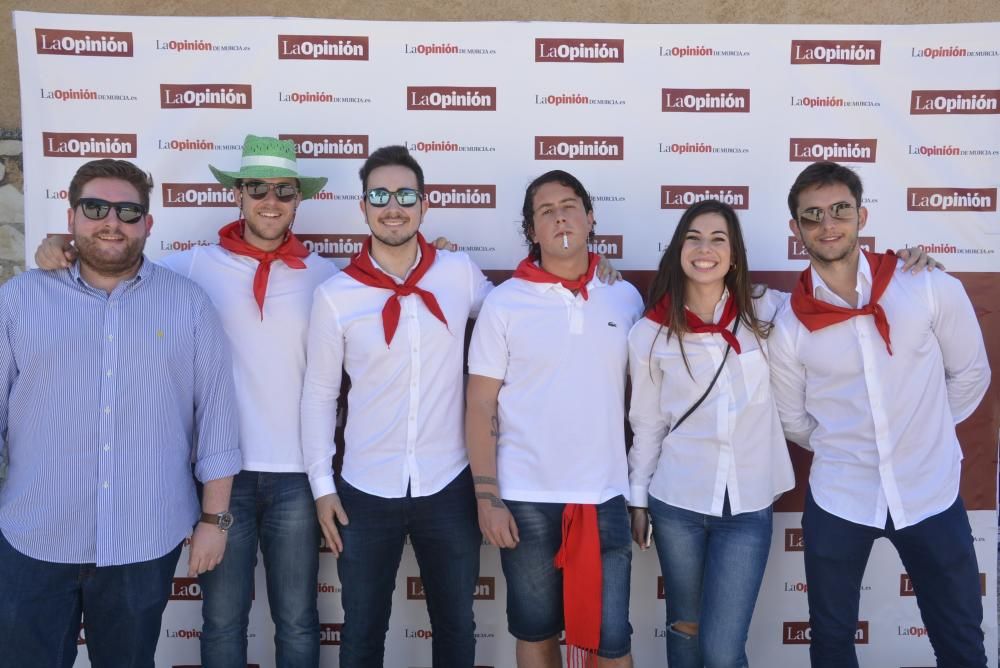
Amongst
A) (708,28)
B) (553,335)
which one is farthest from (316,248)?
(708,28)

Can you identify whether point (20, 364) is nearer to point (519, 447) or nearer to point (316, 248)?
point (316, 248)

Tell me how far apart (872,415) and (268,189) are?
2321 mm

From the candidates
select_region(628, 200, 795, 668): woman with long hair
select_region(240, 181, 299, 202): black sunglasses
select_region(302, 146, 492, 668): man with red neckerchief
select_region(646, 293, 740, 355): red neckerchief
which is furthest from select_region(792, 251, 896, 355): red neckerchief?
select_region(240, 181, 299, 202): black sunglasses

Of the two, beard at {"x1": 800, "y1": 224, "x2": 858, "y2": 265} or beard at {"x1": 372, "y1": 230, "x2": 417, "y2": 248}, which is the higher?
beard at {"x1": 372, "y1": 230, "x2": 417, "y2": 248}

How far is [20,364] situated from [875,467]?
9.20 feet

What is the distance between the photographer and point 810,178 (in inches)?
102

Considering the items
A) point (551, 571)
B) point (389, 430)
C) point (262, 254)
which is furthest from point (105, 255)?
point (551, 571)

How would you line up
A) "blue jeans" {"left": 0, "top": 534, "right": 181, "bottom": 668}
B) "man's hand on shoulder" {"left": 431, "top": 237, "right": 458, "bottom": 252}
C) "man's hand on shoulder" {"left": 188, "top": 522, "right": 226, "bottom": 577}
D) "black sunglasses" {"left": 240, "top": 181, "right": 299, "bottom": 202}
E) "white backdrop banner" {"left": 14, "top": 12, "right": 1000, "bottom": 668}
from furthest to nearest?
"white backdrop banner" {"left": 14, "top": 12, "right": 1000, "bottom": 668}, "man's hand on shoulder" {"left": 431, "top": 237, "right": 458, "bottom": 252}, "black sunglasses" {"left": 240, "top": 181, "right": 299, "bottom": 202}, "man's hand on shoulder" {"left": 188, "top": 522, "right": 226, "bottom": 577}, "blue jeans" {"left": 0, "top": 534, "right": 181, "bottom": 668}

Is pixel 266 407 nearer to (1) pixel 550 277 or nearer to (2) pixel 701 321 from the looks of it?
(1) pixel 550 277

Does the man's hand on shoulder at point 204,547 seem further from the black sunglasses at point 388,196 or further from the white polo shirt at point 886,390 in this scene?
the white polo shirt at point 886,390

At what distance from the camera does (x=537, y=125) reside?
3.34 m

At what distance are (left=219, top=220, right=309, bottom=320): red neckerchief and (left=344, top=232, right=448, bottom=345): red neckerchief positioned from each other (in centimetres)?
26

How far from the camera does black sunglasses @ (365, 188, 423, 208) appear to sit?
2650 mm

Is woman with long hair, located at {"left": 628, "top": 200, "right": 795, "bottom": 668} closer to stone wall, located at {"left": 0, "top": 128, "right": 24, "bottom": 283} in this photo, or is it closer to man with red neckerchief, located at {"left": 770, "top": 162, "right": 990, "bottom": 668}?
man with red neckerchief, located at {"left": 770, "top": 162, "right": 990, "bottom": 668}
